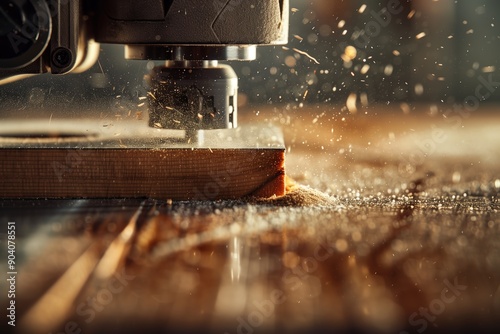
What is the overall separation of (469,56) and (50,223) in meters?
1.78

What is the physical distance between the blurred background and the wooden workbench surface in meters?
0.77

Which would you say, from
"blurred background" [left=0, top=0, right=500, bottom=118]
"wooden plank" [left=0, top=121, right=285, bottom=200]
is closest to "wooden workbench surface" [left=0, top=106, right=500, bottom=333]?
"wooden plank" [left=0, top=121, right=285, bottom=200]

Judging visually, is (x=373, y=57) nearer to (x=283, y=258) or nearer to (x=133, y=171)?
(x=133, y=171)

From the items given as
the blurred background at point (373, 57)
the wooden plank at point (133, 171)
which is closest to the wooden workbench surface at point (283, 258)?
the wooden plank at point (133, 171)

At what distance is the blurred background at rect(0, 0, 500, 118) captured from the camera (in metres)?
2.06

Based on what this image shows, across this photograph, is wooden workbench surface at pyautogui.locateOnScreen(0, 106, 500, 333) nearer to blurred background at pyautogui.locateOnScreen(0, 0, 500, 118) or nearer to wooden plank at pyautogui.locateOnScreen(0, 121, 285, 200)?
wooden plank at pyautogui.locateOnScreen(0, 121, 285, 200)

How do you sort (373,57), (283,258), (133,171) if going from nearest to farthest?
(283,258) → (133,171) → (373,57)

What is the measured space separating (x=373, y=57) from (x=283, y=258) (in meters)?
1.64

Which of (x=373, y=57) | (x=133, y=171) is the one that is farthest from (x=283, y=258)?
(x=373, y=57)

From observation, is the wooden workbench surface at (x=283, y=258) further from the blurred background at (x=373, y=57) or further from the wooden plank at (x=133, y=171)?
the blurred background at (x=373, y=57)

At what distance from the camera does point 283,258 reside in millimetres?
773

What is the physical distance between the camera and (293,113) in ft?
5.82

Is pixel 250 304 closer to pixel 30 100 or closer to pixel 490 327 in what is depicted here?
pixel 490 327

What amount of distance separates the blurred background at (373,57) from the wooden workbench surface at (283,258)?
30.5 inches
